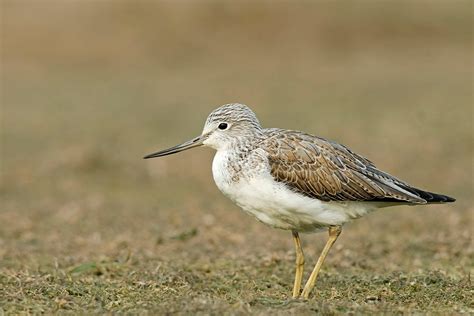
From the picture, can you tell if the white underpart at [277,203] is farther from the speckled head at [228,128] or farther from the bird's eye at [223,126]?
the bird's eye at [223,126]

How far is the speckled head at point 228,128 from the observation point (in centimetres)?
830

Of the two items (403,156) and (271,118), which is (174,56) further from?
(403,156)

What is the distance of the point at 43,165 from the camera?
17156 millimetres

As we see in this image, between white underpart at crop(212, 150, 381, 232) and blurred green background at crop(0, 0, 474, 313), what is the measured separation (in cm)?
69

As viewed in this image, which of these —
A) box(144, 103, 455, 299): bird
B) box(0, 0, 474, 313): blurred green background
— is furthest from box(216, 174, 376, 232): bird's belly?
box(0, 0, 474, 313): blurred green background

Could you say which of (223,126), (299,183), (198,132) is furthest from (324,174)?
(198,132)

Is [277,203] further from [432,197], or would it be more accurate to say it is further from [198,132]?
[198,132]

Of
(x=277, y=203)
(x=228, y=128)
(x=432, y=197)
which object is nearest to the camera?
(x=277, y=203)

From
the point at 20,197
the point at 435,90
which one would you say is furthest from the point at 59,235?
the point at 435,90

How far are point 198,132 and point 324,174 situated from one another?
474 inches

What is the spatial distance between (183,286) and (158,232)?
12.6 feet

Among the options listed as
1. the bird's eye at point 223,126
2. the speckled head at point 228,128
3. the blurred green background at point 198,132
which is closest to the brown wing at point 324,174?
the speckled head at point 228,128

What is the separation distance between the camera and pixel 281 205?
7703mm

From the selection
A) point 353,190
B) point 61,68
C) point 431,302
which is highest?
point 61,68
